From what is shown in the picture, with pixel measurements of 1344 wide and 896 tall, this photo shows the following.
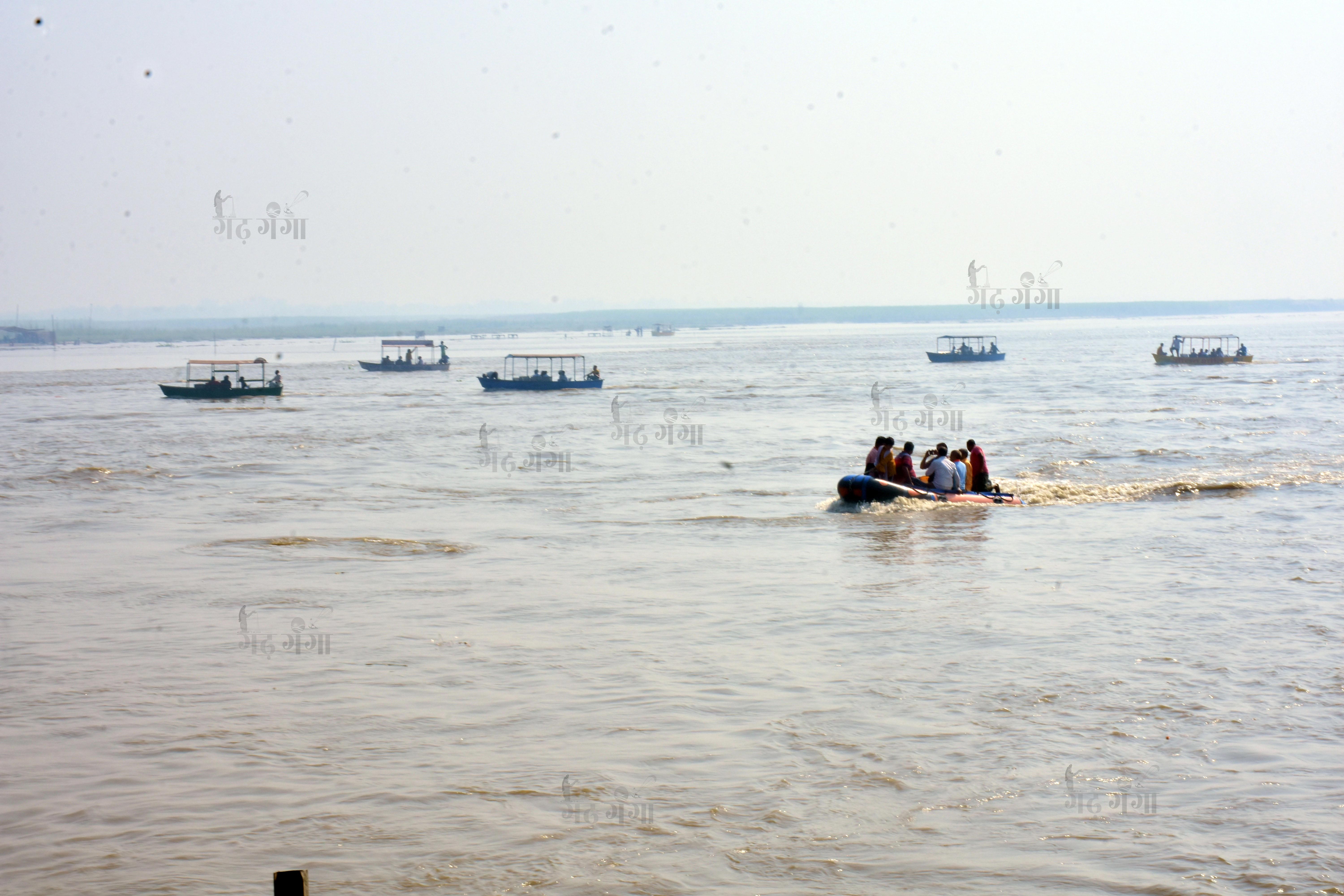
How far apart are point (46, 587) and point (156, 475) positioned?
55.5ft

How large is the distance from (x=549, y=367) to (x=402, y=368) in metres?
18.0

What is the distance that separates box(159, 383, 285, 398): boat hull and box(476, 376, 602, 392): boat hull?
13235 millimetres

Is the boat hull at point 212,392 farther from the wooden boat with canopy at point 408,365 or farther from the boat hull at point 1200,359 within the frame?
the boat hull at point 1200,359

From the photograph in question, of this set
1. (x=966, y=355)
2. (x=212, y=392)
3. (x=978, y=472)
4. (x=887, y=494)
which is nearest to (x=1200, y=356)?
(x=966, y=355)

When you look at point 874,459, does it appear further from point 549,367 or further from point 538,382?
point 549,367

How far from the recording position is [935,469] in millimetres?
26656

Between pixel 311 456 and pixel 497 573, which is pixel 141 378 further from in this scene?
pixel 497 573

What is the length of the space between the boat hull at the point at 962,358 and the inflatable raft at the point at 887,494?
84.5 metres

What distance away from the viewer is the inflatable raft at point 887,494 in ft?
86.6

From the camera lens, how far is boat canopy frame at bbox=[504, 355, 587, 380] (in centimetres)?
7374

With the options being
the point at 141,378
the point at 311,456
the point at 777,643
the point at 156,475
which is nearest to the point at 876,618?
the point at 777,643

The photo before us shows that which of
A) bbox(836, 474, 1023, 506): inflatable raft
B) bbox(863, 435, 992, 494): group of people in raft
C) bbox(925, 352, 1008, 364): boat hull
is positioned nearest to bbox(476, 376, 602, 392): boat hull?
bbox(925, 352, 1008, 364): boat hull

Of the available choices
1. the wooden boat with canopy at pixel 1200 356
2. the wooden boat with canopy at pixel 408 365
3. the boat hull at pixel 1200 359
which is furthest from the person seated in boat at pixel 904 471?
the wooden boat with canopy at pixel 408 365

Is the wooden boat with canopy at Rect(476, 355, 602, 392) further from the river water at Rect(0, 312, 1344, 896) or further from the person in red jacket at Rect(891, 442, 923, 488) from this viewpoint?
the person in red jacket at Rect(891, 442, 923, 488)
